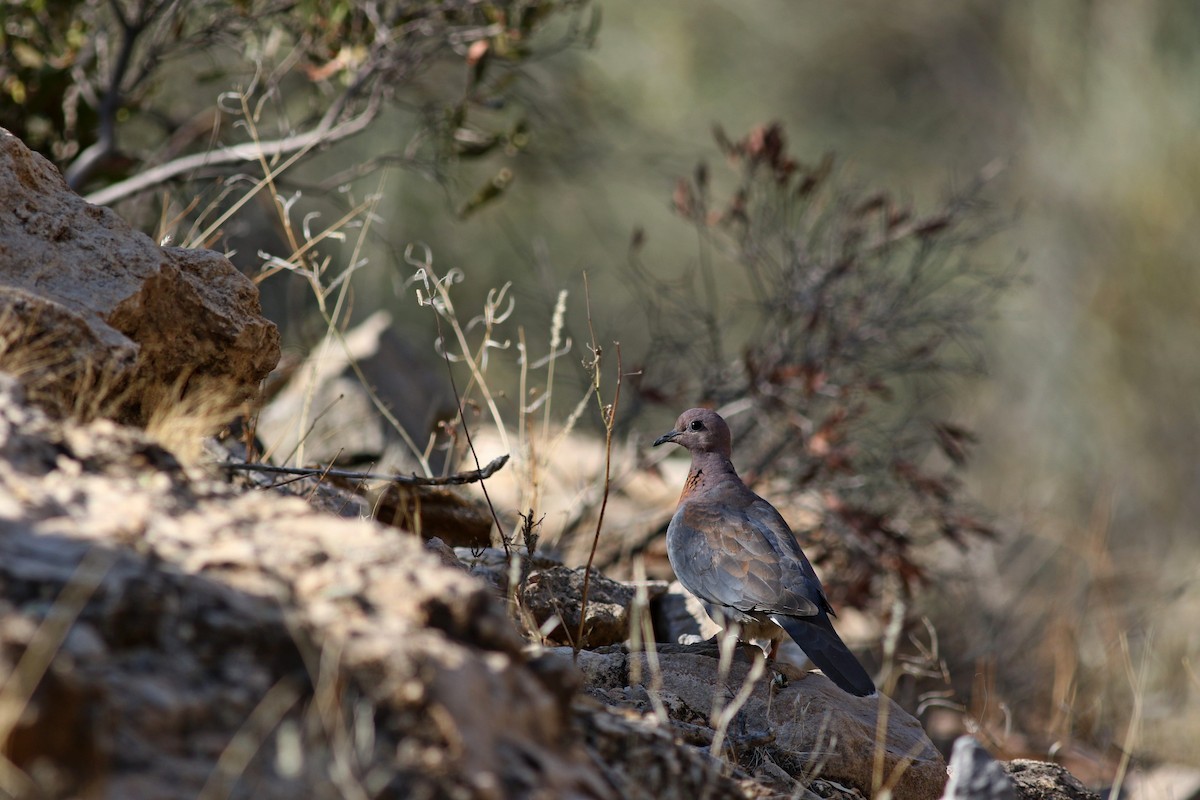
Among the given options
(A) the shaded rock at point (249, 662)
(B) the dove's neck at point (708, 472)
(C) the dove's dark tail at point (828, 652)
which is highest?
(B) the dove's neck at point (708, 472)

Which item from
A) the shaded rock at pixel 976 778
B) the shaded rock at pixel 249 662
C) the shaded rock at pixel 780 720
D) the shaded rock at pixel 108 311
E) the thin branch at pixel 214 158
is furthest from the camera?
the thin branch at pixel 214 158

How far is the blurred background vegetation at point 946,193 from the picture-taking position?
6199 mm

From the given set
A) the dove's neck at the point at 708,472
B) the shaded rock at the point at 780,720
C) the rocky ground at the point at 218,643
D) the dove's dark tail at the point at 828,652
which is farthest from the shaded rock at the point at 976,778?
the dove's neck at the point at 708,472

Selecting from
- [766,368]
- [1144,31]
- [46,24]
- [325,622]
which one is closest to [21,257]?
[325,622]

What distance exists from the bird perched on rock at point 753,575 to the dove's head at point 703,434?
0.57 ft

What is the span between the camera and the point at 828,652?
372 centimetres

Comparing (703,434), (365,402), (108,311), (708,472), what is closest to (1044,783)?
(708,472)

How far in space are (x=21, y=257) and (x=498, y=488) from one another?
4.14m

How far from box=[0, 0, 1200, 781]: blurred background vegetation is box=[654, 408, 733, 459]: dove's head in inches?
47.1

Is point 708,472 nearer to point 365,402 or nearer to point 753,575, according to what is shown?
point 753,575

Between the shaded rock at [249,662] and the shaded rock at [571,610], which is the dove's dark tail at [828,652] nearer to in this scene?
the shaded rock at [571,610]

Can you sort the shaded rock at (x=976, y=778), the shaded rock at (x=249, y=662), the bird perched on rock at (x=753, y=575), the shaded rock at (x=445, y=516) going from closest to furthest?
the shaded rock at (x=249, y=662), the shaded rock at (x=976, y=778), the bird perched on rock at (x=753, y=575), the shaded rock at (x=445, y=516)

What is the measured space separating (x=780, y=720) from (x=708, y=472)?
1.32m

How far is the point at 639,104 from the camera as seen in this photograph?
43.8ft
